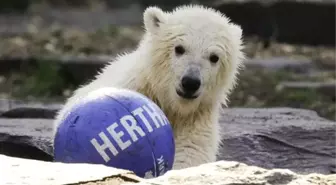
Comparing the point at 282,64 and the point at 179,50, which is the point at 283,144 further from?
the point at 282,64

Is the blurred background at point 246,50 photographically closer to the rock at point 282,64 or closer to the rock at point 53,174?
the rock at point 282,64

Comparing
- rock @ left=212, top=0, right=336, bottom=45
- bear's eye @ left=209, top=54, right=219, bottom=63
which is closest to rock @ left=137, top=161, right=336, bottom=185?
bear's eye @ left=209, top=54, right=219, bottom=63

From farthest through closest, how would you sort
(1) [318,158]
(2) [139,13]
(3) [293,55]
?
1. (2) [139,13]
2. (3) [293,55]
3. (1) [318,158]

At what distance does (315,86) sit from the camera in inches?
409

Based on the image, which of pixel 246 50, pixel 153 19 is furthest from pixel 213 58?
pixel 246 50

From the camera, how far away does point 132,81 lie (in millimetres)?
5961

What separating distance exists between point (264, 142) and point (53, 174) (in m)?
2.93

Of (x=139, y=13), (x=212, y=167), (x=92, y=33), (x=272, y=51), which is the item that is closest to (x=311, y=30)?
(x=272, y=51)

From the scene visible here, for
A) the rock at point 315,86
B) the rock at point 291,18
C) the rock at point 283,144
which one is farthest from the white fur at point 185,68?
the rock at point 291,18

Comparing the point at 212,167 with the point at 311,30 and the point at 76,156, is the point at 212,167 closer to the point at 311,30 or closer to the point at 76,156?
the point at 76,156

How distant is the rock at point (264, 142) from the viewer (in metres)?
6.21

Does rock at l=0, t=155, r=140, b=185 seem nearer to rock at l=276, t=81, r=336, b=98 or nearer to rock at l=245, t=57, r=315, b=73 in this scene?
rock at l=276, t=81, r=336, b=98

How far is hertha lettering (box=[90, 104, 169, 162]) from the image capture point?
459cm

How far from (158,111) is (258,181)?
1.23 m
